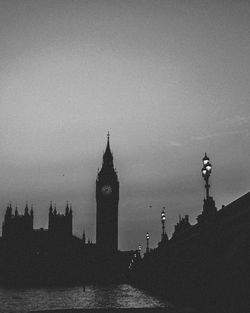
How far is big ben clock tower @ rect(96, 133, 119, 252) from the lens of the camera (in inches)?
4929

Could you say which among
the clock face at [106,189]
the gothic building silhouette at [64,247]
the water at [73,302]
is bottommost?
the water at [73,302]

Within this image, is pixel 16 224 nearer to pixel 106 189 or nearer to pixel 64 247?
pixel 64 247

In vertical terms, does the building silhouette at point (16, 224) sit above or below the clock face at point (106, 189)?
below

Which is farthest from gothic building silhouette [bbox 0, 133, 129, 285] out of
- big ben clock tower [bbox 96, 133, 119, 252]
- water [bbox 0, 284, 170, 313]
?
water [bbox 0, 284, 170, 313]

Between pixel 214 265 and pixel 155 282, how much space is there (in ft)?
99.3

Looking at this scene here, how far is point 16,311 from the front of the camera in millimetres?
27016

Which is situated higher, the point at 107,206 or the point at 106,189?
the point at 106,189

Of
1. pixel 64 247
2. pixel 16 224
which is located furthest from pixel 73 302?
pixel 16 224

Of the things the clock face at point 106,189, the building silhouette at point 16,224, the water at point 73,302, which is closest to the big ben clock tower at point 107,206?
the clock face at point 106,189

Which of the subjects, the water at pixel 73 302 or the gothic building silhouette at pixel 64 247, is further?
the gothic building silhouette at pixel 64 247

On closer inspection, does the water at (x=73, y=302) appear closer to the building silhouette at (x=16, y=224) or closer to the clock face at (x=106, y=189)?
the building silhouette at (x=16, y=224)

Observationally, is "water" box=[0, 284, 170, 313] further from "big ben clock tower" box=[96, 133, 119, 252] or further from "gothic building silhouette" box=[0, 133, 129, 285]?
"big ben clock tower" box=[96, 133, 119, 252]

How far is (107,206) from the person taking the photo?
129250mm

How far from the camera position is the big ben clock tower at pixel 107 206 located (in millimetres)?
125188
